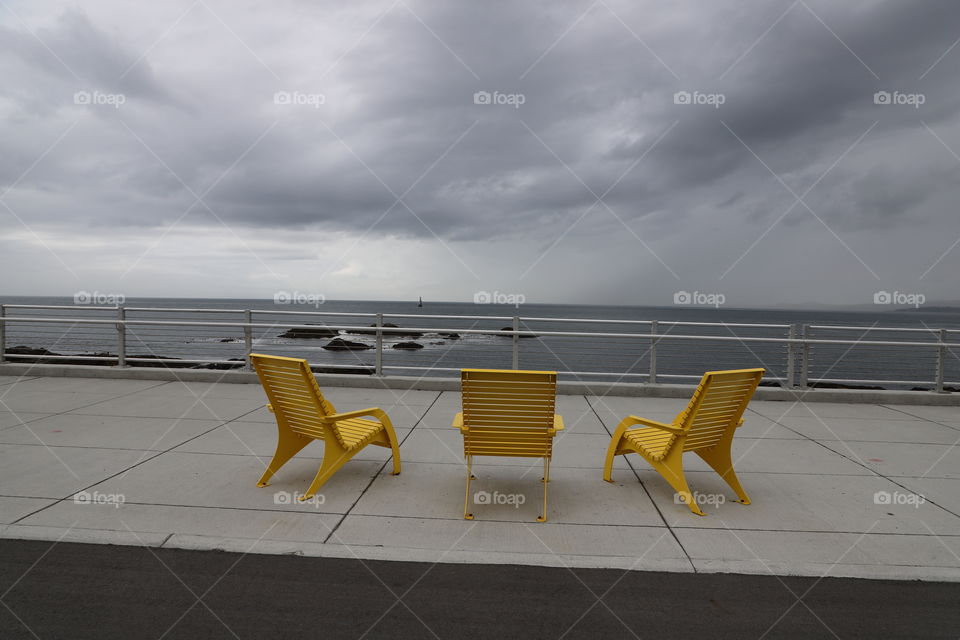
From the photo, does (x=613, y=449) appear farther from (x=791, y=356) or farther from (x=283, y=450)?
(x=791, y=356)

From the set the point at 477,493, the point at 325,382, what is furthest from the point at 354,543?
the point at 325,382

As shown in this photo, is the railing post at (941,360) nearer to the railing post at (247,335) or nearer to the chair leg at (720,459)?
the chair leg at (720,459)

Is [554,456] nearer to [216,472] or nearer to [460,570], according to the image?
[460,570]

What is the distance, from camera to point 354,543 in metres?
3.47

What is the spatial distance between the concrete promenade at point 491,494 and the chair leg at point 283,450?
103mm

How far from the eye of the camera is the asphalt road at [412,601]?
260cm

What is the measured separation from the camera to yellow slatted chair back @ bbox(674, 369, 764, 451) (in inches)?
160

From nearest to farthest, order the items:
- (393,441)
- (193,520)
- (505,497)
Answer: (193,520) → (505,497) → (393,441)

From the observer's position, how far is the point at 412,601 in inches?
112

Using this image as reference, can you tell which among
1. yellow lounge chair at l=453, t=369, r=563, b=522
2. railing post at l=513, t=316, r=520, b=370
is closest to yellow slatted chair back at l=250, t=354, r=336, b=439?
yellow lounge chair at l=453, t=369, r=563, b=522

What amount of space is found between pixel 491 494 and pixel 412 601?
1.64m

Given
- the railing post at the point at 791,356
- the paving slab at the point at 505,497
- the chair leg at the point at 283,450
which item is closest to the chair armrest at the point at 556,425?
the paving slab at the point at 505,497

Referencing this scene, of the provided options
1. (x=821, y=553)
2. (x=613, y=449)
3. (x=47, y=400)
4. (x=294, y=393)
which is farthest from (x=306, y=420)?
(x=47, y=400)

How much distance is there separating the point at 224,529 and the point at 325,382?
225 inches
